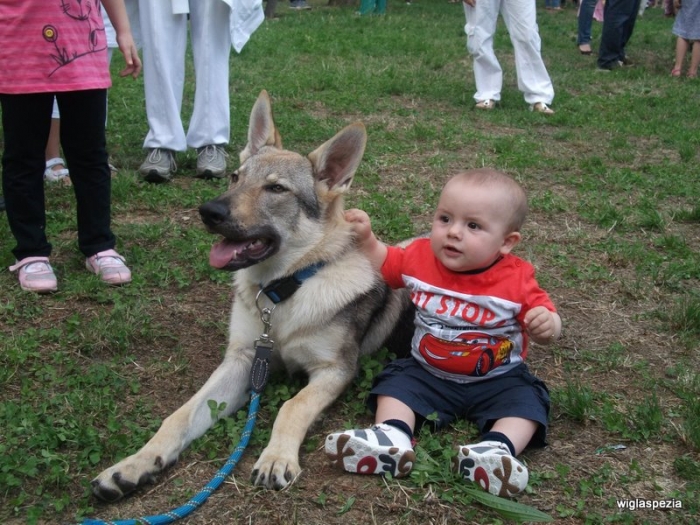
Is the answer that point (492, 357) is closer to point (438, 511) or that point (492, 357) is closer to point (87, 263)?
point (438, 511)

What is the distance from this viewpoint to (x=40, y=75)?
379 centimetres

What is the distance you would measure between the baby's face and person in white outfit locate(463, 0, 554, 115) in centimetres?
591

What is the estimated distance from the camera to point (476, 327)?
9.81 ft

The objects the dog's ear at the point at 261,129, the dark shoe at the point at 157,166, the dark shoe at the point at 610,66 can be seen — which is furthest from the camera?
the dark shoe at the point at 610,66

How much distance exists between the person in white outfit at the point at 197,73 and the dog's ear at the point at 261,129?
222cm

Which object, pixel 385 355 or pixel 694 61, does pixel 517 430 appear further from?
pixel 694 61

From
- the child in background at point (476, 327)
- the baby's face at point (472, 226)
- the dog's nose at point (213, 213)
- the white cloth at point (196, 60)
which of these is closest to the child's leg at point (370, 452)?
the child in background at point (476, 327)

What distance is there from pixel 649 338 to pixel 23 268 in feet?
11.4

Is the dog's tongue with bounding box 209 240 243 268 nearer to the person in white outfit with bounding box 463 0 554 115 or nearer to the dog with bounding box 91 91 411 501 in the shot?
the dog with bounding box 91 91 411 501

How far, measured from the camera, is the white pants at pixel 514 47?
8.25 metres

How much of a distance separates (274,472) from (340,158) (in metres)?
1.57

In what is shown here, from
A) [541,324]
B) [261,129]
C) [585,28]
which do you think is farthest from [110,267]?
[585,28]

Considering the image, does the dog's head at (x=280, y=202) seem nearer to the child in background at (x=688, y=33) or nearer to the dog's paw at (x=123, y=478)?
the dog's paw at (x=123, y=478)

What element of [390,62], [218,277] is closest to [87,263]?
[218,277]
